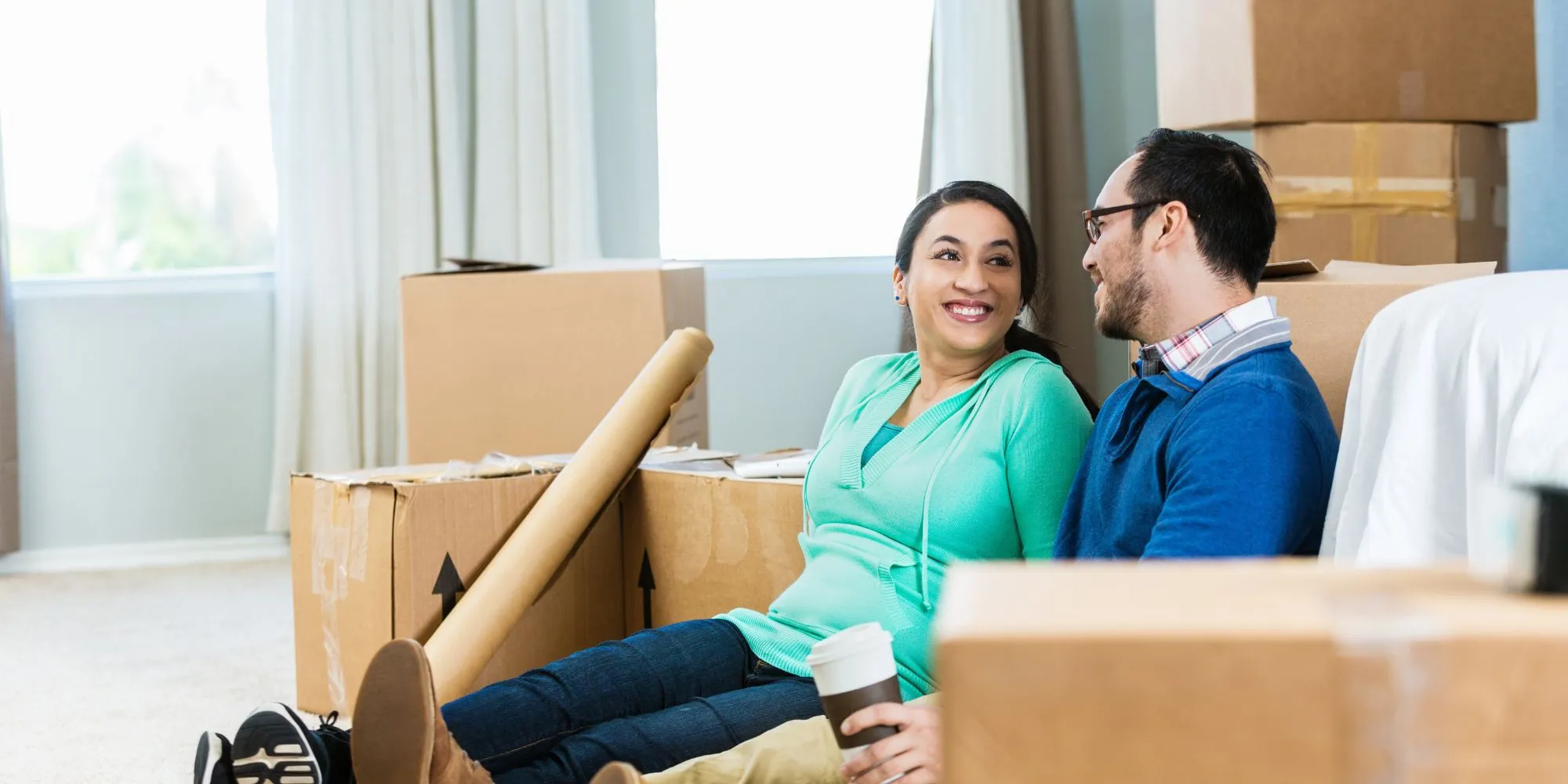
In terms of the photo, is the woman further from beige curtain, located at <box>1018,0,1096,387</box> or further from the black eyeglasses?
beige curtain, located at <box>1018,0,1096,387</box>

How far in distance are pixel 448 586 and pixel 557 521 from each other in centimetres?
18

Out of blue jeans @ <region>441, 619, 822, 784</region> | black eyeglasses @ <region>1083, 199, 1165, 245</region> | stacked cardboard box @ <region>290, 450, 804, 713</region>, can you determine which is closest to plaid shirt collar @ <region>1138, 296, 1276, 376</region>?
black eyeglasses @ <region>1083, 199, 1165, 245</region>

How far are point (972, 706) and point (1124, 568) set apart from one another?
12 centimetres

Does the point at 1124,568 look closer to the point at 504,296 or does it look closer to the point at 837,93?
the point at 504,296

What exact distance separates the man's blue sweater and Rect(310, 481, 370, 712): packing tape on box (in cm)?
105

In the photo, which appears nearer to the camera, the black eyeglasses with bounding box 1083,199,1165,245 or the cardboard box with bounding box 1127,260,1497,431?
the black eyeglasses with bounding box 1083,199,1165,245

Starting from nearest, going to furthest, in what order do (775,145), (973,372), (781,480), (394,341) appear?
(973,372) → (781,480) → (394,341) → (775,145)

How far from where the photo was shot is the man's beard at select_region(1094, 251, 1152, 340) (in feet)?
4.36

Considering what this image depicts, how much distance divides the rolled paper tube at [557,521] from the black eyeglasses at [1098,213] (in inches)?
31.2

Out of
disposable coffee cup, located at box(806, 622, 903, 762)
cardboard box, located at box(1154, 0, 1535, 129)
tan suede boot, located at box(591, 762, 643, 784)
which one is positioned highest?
cardboard box, located at box(1154, 0, 1535, 129)

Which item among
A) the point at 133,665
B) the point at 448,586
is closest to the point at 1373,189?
the point at 448,586

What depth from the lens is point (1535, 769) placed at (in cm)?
47

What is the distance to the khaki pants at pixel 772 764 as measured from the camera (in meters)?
1.28

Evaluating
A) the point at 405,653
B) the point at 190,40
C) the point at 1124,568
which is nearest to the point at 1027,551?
the point at 405,653
